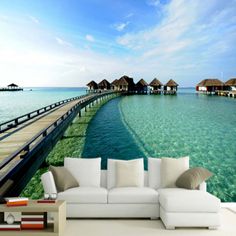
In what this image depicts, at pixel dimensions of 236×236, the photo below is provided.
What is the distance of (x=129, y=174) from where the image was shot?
602cm

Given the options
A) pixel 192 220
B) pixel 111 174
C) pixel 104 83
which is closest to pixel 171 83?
pixel 104 83

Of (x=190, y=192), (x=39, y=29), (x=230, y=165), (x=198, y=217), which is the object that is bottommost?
(x=230, y=165)

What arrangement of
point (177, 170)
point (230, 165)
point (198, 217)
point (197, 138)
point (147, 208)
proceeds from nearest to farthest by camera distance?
1. point (198, 217)
2. point (147, 208)
3. point (177, 170)
4. point (230, 165)
5. point (197, 138)

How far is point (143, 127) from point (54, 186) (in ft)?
55.8

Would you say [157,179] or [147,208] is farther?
[157,179]

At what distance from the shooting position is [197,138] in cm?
1838

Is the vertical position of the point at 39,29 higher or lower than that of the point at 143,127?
higher

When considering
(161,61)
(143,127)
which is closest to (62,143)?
(143,127)

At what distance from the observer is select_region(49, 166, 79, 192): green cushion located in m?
5.67

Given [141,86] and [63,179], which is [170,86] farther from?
[63,179]

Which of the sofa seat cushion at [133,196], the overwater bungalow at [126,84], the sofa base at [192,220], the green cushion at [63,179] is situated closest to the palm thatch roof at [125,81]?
the overwater bungalow at [126,84]

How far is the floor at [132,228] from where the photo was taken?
4797mm

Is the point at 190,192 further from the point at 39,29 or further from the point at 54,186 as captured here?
the point at 39,29

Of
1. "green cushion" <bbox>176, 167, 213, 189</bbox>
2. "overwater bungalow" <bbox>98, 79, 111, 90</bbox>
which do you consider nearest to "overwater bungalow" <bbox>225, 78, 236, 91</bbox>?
"overwater bungalow" <bbox>98, 79, 111, 90</bbox>
